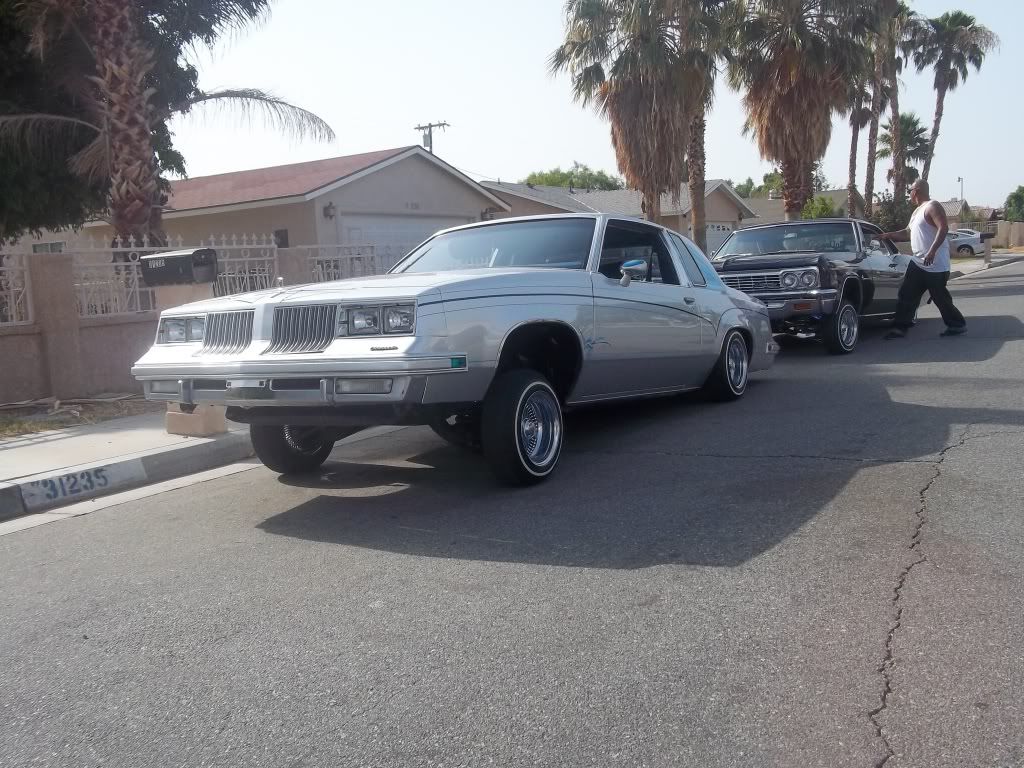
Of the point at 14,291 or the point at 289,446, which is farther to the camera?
the point at 14,291

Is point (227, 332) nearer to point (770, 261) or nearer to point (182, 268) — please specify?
point (182, 268)

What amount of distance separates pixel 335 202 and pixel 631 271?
15516 mm

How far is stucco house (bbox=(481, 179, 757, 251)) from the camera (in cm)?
3600

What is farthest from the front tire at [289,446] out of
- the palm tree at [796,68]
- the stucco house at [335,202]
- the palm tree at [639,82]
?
the palm tree at [796,68]

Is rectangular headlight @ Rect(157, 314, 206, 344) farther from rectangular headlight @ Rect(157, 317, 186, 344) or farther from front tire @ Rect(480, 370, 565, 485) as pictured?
front tire @ Rect(480, 370, 565, 485)

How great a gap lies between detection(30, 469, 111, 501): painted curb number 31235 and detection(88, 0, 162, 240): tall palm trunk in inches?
259

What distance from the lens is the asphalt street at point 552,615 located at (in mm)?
2980

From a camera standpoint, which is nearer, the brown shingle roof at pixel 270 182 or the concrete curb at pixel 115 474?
the concrete curb at pixel 115 474

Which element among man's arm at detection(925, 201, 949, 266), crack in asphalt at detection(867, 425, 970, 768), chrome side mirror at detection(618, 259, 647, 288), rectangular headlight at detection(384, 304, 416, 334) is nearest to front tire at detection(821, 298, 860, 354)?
man's arm at detection(925, 201, 949, 266)

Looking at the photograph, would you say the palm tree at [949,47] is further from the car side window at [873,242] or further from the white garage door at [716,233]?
the car side window at [873,242]

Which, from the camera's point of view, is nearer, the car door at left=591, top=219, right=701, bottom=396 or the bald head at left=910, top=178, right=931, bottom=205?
the car door at left=591, top=219, right=701, bottom=396

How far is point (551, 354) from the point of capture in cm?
647

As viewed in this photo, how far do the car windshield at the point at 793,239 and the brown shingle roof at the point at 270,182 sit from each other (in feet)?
35.3

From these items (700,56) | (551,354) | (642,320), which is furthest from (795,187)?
(551,354)
